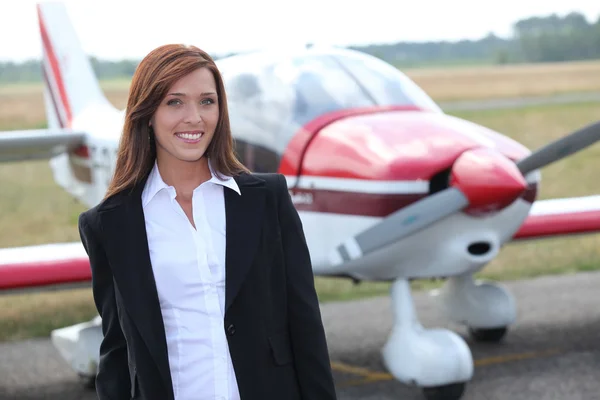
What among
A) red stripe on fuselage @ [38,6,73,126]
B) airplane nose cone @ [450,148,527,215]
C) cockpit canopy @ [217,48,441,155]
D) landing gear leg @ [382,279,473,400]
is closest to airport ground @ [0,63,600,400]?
landing gear leg @ [382,279,473,400]

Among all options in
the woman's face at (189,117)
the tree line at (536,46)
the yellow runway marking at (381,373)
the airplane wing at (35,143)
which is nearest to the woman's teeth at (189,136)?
the woman's face at (189,117)

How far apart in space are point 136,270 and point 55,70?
778cm

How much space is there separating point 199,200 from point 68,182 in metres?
6.62

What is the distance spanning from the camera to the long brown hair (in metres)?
2.00

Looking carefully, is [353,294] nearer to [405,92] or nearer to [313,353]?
[405,92]

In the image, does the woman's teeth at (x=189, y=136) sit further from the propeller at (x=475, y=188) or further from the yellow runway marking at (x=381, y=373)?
the yellow runway marking at (x=381, y=373)

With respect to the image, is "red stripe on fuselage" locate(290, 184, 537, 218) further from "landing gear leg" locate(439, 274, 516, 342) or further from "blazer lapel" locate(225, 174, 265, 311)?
"blazer lapel" locate(225, 174, 265, 311)

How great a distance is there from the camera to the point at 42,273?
566 centimetres

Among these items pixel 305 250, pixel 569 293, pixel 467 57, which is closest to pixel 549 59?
pixel 467 57

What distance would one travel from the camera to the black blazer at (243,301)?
78.9 inches

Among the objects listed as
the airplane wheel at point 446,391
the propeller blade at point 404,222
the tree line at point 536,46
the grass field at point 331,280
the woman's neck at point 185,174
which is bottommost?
the tree line at point 536,46

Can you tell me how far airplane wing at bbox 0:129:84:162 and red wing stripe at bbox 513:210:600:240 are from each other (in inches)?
136

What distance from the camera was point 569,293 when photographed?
7.73 meters

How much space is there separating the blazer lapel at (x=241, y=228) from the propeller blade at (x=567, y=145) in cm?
284
